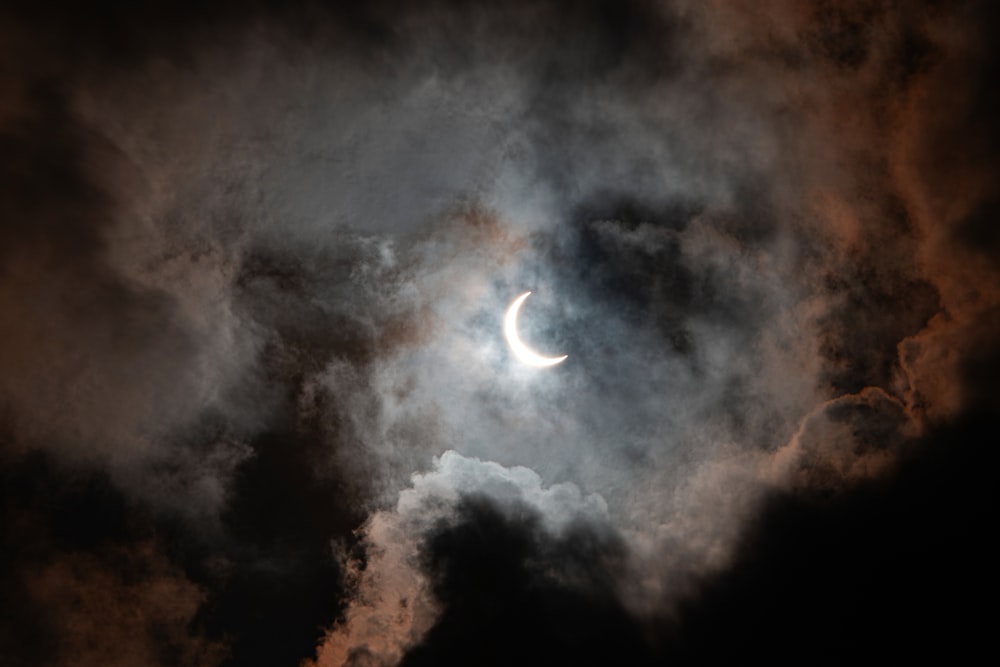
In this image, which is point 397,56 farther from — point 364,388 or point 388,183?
point 364,388

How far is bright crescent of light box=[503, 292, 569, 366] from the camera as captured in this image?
10109 millimetres

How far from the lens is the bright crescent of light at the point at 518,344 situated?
1011cm

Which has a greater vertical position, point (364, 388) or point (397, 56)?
point (397, 56)

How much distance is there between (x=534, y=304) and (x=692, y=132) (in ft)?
15.7

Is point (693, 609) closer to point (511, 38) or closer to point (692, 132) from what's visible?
point (692, 132)

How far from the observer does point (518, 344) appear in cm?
1015

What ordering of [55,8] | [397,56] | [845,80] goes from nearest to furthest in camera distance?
[55,8] → [845,80] → [397,56]

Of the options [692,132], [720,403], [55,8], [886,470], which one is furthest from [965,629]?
[55,8]

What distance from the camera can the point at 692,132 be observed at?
31.9 feet

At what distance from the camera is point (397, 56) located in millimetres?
9586

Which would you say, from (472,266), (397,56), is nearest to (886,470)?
(472,266)

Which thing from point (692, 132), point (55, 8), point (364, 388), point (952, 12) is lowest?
point (364, 388)

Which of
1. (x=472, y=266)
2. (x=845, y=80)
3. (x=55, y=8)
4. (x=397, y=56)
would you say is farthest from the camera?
(x=472, y=266)

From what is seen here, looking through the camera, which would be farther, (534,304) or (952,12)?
(534,304)
